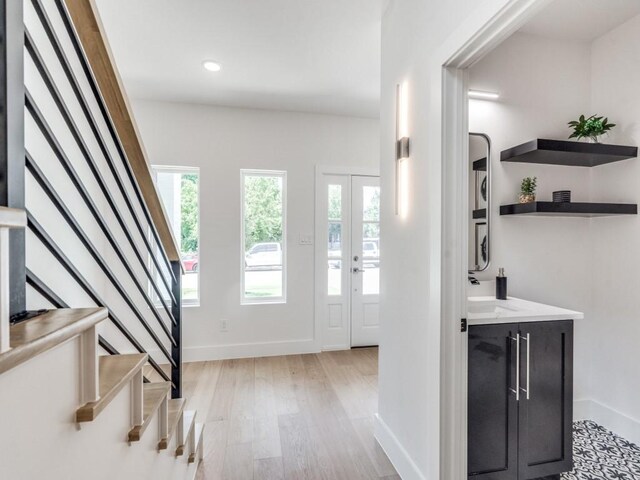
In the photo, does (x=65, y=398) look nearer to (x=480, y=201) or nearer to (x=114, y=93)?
(x=114, y=93)

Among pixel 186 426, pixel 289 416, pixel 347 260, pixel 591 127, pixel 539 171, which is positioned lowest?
pixel 289 416

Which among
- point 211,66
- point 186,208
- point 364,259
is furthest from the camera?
point 364,259

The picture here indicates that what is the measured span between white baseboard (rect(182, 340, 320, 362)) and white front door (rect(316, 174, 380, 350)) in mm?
247

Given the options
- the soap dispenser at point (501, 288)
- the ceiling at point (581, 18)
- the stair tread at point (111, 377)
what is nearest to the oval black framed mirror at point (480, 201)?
the soap dispenser at point (501, 288)

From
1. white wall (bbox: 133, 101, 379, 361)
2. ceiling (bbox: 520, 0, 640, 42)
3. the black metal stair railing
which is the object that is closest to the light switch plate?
white wall (bbox: 133, 101, 379, 361)

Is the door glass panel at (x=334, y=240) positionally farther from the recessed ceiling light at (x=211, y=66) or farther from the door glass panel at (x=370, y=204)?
the recessed ceiling light at (x=211, y=66)

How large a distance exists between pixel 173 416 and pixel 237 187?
2.50 m

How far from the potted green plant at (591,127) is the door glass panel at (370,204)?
198 centimetres

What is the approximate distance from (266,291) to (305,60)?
7.73 feet

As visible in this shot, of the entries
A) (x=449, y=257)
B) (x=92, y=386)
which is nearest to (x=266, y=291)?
(x=449, y=257)

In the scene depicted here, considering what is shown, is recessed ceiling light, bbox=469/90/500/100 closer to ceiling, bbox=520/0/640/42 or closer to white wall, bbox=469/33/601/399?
white wall, bbox=469/33/601/399

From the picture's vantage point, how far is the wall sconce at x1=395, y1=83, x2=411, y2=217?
174 centimetres

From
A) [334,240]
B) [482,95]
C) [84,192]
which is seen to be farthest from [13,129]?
[334,240]

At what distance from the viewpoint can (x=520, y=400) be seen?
5.12ft
